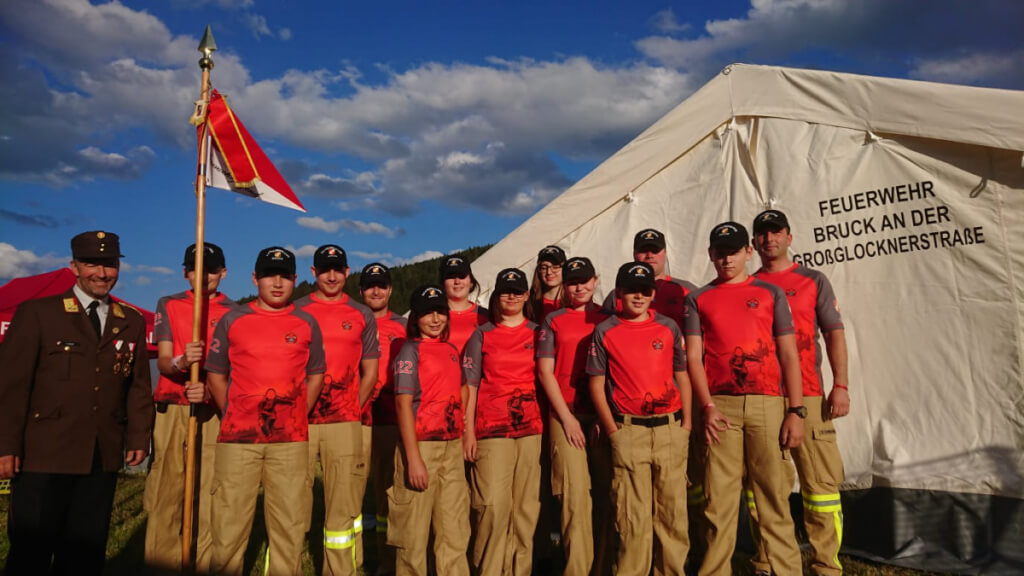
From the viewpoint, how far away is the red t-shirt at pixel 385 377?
4.53m

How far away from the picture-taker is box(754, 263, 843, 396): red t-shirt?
13.5 ft

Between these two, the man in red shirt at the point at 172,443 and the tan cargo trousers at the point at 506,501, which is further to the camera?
the man in red shirt at the point at 172,443

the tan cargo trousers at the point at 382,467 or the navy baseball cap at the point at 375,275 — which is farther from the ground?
the navy baseball cap at the point at 375,275

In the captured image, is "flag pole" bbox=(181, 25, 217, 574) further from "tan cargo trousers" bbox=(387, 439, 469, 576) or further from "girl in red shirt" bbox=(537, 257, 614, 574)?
"girl in red shirt" bbox=(537, 257, 614, 574)

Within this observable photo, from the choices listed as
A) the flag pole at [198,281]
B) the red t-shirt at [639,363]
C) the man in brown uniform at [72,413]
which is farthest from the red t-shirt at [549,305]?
the man in brown uniform at [72,413]

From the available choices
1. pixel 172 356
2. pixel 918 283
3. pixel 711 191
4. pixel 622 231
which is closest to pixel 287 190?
pixel 172 356

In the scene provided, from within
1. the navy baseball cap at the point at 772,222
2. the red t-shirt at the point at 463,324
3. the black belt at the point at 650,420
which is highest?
the navy baseball cap at the point at 772,222

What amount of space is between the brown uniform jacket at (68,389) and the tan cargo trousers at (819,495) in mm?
3517

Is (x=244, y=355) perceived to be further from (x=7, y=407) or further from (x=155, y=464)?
(x=155, y=464)

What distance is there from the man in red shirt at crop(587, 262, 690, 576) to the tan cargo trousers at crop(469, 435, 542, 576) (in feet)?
1.56

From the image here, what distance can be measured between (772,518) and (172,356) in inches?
150

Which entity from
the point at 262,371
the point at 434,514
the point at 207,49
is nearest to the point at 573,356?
the point at 434,514

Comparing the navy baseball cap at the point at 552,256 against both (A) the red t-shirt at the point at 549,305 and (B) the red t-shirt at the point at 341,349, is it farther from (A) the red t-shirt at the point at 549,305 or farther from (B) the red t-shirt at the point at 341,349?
(B) the red t-shirt at the point at 341,349

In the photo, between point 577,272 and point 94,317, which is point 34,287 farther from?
point 577,272
